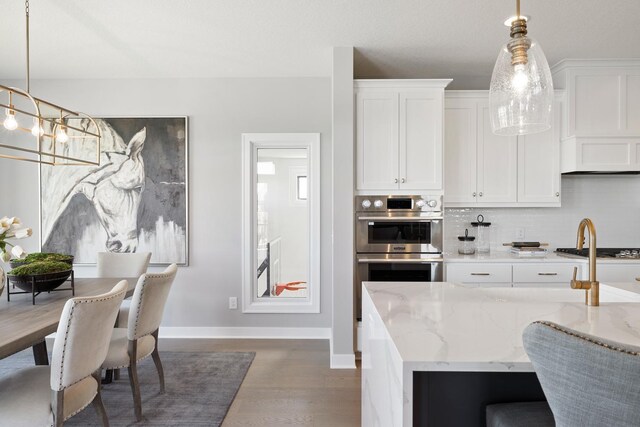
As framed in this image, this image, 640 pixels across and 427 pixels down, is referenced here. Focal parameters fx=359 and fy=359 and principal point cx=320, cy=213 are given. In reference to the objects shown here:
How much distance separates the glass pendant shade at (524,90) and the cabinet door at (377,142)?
1690 mm

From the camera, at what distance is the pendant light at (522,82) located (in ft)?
4.15

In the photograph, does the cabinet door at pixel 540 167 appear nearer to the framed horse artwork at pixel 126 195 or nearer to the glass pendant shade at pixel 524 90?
the glass pendant shade at pixel 524 90

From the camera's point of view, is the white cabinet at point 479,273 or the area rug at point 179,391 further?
the white cabinet at point 479,273

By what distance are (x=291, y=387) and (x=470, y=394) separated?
1778 millimetres

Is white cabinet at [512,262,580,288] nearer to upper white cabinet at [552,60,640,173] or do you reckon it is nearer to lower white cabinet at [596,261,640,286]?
lower white cabinet at [596,261,640,286]

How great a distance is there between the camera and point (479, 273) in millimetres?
3059

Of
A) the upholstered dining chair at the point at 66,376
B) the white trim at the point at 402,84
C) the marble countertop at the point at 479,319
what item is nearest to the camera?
the marble countertop at the point at 479,319

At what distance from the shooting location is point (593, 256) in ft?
4.55

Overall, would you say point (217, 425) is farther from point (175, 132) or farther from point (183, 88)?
point (183, 88)

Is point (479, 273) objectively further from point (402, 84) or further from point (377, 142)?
point (402, 84)

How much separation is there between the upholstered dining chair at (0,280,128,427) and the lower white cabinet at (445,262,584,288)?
266 centimetres

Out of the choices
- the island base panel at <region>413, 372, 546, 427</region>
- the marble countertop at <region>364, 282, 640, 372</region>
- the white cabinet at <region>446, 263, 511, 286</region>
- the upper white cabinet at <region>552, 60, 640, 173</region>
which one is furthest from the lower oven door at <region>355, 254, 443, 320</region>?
the island base panel at <region>413, 372, 546, 427</region>

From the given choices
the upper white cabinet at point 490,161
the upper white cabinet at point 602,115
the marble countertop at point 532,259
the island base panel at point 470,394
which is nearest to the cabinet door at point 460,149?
the upper white cabinet at point 490,161

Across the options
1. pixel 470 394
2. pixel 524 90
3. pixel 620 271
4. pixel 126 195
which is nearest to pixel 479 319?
pixel 470 394
